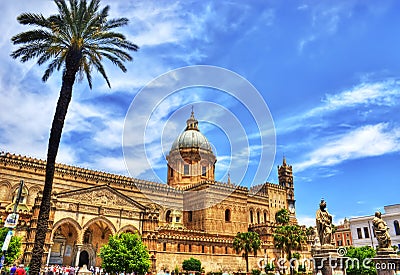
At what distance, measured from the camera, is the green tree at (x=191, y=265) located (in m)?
38.2

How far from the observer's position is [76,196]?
34438 millimetres

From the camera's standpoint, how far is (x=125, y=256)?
86.4 ft

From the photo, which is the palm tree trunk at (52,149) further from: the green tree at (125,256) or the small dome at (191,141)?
the small dome at (191,141)

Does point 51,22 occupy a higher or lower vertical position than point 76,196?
higher

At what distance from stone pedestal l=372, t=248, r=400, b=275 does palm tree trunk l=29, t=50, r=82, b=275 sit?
15.4 metres

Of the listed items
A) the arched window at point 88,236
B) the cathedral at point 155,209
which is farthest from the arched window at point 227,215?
the arched window at point 88,236

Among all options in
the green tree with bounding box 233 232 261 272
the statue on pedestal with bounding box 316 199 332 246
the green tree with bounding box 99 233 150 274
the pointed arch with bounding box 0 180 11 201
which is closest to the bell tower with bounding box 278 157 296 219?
the green tree with bounding box 233 232 261 272

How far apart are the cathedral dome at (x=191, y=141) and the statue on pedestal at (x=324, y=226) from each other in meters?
43.2

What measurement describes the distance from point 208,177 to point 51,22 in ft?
144

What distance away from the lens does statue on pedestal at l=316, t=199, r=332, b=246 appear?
15.0 m

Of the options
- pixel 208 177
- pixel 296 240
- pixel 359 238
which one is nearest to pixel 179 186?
pixel 208 177

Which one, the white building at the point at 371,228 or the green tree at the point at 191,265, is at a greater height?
the white building at the point at 371,228

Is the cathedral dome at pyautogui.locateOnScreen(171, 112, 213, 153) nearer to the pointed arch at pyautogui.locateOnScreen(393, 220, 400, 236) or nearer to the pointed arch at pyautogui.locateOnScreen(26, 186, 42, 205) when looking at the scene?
the pointed arch at pyautogui.locateOnScreen(26, 186, 42, 205)

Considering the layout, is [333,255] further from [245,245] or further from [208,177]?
[208,177]
